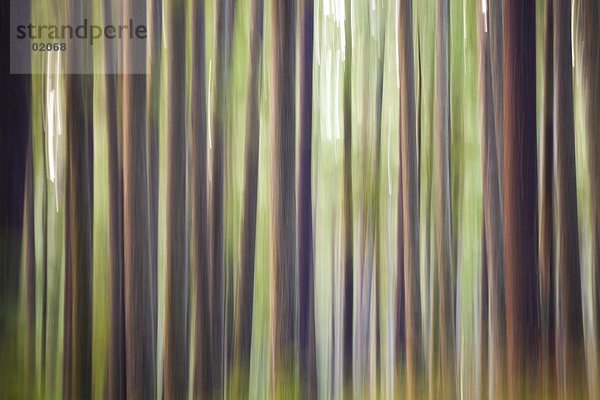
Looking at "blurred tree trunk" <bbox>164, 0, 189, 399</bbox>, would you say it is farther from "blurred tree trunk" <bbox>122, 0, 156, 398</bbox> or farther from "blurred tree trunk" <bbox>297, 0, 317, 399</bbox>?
"blurred tree trunk" <bbox>297, 0, 317, 399</bbox>

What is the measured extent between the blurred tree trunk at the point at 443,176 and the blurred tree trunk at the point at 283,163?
26cm

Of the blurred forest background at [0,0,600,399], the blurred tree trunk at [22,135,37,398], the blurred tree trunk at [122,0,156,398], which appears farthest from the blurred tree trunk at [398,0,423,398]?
the blurred tree trunk at [22,135,37,398]

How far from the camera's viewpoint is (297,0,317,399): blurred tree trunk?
108cm

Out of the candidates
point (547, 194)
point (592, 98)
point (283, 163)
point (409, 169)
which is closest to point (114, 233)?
point (283, 163)

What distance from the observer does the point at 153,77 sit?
1099 millimetres

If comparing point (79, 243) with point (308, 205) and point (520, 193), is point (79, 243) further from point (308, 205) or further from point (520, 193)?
point (520, 193)

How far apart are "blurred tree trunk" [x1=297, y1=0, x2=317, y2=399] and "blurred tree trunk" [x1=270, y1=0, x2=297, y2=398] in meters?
0.01

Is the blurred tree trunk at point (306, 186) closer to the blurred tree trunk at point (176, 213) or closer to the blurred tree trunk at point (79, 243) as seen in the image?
the blurred tree trunk at point (176, 213)

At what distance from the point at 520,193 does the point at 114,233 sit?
0.76 meters

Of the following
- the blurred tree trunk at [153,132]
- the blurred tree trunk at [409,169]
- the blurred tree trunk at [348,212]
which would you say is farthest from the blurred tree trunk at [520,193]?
the blurred tree trunk at [153,132]

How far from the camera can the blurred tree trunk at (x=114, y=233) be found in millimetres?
1092

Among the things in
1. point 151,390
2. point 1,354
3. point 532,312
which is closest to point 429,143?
point 532,312

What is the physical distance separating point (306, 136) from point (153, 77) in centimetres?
31

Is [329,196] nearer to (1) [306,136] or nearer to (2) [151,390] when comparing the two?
(1) [306,136]
